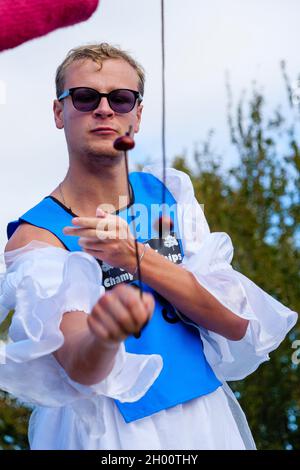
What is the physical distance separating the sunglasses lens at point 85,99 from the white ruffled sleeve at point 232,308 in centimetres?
53

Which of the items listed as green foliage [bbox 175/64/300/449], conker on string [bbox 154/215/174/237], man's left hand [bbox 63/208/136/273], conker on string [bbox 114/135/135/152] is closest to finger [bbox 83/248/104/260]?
man's left hand [bbox 63/208/136/273]

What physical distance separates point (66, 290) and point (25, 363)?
0.82 ft

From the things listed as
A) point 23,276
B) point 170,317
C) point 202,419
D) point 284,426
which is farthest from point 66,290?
point 284,426

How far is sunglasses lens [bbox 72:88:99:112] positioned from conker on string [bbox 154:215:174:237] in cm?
45

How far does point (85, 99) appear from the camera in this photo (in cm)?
299

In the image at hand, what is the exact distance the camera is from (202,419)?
2.75 meters

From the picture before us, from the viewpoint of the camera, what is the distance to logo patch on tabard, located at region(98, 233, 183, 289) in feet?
9.51

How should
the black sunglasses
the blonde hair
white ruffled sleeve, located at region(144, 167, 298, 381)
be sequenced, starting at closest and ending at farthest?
white ruffled sleeve, located at region(144, 167, 298, 381)
the black sunglasses
the blonde hair

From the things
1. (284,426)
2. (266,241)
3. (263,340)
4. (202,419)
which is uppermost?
(263,340)

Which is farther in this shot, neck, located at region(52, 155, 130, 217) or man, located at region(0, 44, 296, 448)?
neck, located at region(52, 155, 130, 217)

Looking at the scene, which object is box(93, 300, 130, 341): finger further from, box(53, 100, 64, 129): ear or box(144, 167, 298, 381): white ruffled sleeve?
box(53, 100, 64, 129): ear

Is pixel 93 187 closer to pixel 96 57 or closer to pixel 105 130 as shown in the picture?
pixel 105 130
